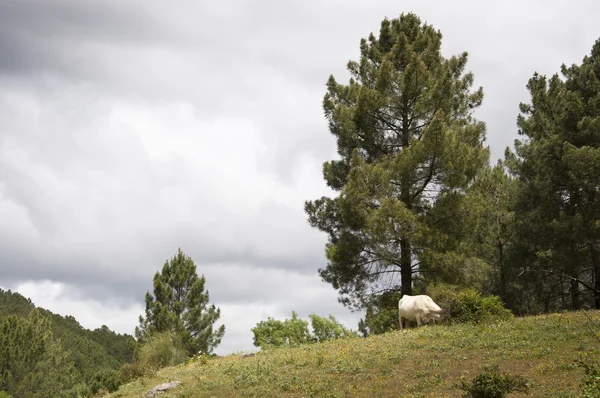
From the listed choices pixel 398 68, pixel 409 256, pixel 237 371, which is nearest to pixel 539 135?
pixel 398 68

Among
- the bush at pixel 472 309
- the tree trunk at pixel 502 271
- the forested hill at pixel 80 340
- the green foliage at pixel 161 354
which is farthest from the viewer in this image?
the forested hill at pixel 80 340

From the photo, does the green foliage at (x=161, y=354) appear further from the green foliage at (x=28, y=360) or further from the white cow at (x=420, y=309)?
the green foliage at (x=28, y=360)

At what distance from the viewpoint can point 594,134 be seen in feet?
95.9

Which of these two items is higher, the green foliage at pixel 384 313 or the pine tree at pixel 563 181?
the pine tree at pixel 563 181

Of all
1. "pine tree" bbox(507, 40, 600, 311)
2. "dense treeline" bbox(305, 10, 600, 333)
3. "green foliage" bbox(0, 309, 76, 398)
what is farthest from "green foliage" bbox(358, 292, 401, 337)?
"green foliage" bbox(0, 309, 76, 398)

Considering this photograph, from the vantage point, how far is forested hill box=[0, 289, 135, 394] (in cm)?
7112

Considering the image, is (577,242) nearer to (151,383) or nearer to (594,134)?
(594,134)

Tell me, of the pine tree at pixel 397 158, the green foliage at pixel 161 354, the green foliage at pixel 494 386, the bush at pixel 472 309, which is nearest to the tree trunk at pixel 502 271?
the pine tree at pixel 397 158

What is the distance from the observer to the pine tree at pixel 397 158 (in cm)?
2533

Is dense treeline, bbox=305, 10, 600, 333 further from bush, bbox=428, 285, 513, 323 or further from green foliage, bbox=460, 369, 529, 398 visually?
green foliage, bbox=460, 369, 529, 398

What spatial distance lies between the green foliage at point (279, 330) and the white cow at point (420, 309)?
20.6m

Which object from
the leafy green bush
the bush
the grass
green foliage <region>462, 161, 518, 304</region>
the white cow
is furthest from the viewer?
green foliage <region>462, 161, 518, 304</region>

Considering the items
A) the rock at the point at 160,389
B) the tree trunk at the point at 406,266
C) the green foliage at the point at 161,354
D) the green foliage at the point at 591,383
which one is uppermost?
the tree trunk at the point at 406,266

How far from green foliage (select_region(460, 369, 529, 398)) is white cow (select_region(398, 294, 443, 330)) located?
942 cm
